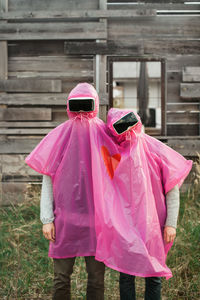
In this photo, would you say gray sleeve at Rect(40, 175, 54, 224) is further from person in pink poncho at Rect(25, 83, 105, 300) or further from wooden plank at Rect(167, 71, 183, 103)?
wooden plank at Rect(167, 71, 183, 103)

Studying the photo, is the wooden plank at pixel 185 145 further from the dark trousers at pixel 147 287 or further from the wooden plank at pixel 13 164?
the dark trousers at pixel 147 287

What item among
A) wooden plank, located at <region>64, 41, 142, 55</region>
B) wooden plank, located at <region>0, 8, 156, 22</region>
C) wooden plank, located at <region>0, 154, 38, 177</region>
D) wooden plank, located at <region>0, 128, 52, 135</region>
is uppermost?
wooden plank, located at <region>0, 8, 156, 22</region>

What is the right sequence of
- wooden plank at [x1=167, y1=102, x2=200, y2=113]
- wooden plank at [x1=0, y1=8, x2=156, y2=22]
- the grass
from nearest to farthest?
the grass < wooden plank at [x1=0, y1=8, x2=156, y2=22] < wooden plank at [x1=167, y1=102, x2=200, y2=113]

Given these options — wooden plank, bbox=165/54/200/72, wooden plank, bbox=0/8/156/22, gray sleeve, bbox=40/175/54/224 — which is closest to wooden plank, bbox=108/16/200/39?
wooden plank, bbox=0/8/156/22

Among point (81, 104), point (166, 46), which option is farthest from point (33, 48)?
point (81, 104)

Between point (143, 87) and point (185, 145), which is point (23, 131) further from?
point (143, 87)

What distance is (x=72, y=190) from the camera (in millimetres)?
2299

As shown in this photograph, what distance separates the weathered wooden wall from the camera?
564 centimetres

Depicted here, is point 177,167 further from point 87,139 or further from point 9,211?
point 9,211

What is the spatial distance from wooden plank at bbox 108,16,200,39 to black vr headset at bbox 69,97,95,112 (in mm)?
3705

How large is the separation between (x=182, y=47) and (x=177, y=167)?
3.88 m

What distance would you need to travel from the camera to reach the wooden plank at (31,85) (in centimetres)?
569

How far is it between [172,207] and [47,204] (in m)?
0.79

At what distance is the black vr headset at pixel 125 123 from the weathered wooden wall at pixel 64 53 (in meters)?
3.36
